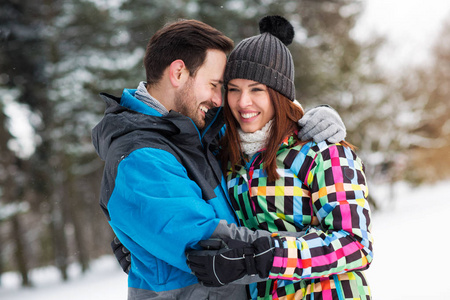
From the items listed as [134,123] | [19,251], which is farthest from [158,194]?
[19,251]

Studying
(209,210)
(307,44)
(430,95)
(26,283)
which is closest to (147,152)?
(209,210)

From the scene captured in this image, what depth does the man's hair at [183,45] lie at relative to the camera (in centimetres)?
208

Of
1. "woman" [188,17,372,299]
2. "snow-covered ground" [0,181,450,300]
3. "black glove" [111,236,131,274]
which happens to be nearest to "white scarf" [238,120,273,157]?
"woman" [188,17,372,299]

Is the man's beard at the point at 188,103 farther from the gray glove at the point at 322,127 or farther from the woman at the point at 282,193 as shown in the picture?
the gray glove at the point at 322,127

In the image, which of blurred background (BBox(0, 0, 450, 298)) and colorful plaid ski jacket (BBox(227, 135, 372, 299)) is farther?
blurred background (BBox(0, 0, 450, 298))

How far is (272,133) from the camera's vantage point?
2.04 m

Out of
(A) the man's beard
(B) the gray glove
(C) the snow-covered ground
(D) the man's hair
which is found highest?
(D) the man's hair

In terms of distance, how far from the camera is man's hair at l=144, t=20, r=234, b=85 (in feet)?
6.82

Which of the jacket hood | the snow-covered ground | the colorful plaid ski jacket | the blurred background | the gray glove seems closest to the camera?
the colorful plaid ski jacket

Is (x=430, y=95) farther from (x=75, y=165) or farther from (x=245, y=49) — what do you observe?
(x=245, y=49)

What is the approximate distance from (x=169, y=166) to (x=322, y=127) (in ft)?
2.54

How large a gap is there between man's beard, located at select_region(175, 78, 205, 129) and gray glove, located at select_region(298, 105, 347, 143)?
548 mm

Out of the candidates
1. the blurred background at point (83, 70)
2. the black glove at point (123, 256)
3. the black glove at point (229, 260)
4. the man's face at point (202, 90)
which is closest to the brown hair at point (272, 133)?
the man's face at point (202, 90)

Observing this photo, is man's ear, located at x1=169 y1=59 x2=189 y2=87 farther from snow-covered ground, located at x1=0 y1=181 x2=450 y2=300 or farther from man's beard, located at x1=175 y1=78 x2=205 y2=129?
snow-covered ground, located at x1=0 y1=181 x2=450 y2=300
